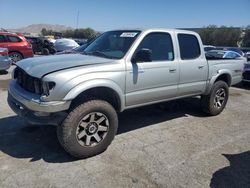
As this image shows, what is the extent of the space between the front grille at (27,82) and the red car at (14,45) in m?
9.93

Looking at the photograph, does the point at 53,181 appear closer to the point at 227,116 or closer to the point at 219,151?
the point at 219,151

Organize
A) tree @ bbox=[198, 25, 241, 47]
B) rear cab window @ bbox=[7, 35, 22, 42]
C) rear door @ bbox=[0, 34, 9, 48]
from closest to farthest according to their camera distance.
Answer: rear door @ bbox=[0, 34, 9, 48], rear cab window @ bbox=[7, 35, 22, 42], tree @ bbox=[198, 25, 241, 47]

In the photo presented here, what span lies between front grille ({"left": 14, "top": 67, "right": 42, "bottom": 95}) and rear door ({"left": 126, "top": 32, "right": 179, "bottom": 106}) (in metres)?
1.34

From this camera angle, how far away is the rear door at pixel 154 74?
4.21 m

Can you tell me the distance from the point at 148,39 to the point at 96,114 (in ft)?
5.50

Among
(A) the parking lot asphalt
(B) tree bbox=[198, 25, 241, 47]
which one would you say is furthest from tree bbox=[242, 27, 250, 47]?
(A) the parking lot asphalt

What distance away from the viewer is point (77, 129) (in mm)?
3635

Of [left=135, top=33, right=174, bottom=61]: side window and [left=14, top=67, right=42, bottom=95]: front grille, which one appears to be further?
[left=135, top=33, right=174, bottom=61]: side window

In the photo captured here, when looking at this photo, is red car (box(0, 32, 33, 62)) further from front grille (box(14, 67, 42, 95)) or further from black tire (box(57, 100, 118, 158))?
black tire (box(57, 100, 118, 158))

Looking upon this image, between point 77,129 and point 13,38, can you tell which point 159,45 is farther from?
point 13,38

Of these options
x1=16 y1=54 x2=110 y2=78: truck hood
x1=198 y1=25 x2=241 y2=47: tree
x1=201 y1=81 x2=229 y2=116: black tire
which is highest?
x1=198 y1=25 x2=241 y2=47: tree

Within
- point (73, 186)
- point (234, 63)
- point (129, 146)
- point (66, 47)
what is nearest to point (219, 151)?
point (129, 146)

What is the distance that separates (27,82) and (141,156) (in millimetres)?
2009

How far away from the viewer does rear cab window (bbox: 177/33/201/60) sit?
16.8 feet
